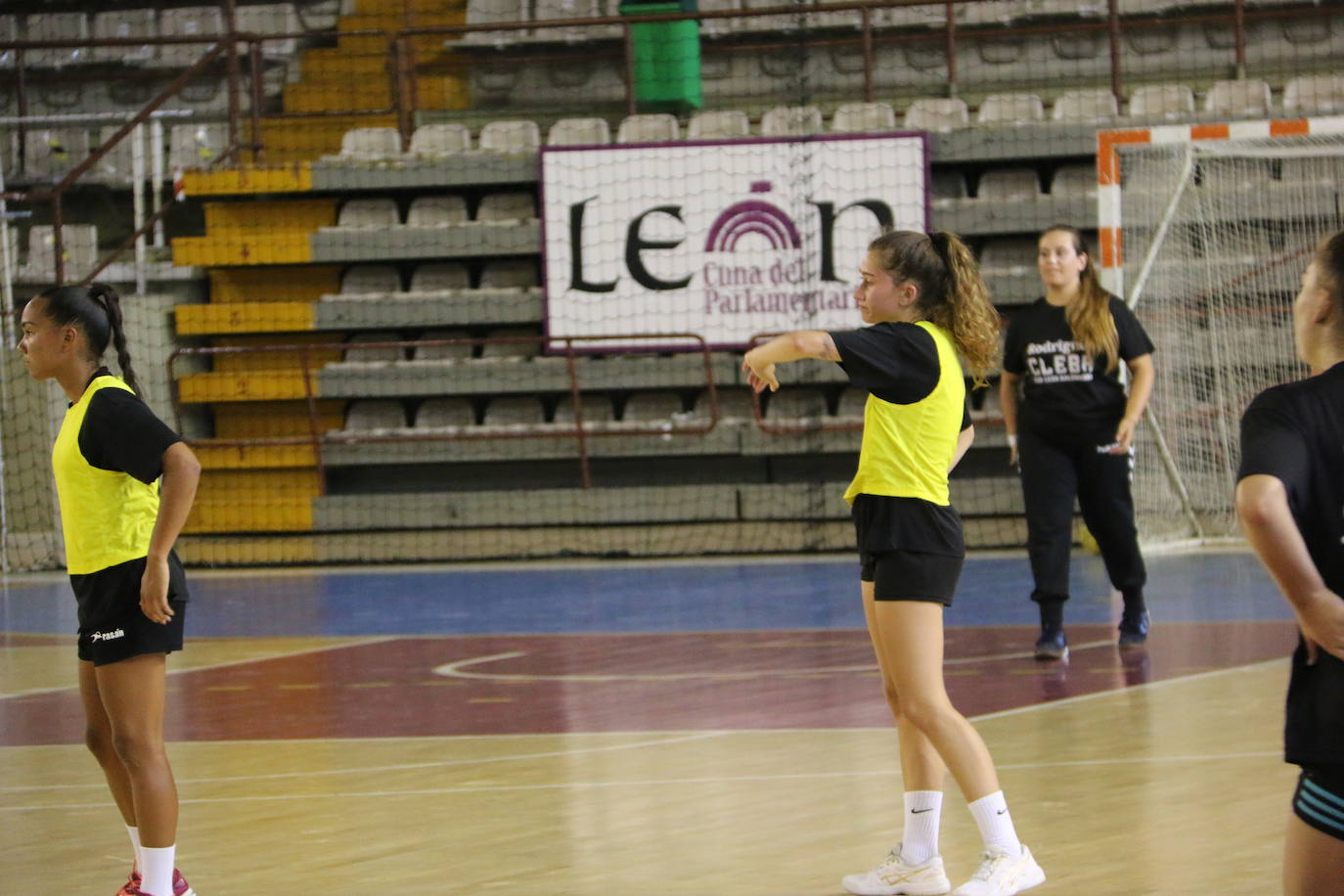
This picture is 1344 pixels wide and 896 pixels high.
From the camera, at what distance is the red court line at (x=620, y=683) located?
6.79m

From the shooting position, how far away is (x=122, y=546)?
410cm

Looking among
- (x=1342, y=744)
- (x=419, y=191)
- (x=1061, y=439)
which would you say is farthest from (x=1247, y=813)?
(x=419, y=191)

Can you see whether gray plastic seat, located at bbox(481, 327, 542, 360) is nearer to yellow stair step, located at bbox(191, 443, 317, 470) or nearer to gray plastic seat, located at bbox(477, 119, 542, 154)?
gray plastic seat, located at bbox(477, 119, 542, 154)

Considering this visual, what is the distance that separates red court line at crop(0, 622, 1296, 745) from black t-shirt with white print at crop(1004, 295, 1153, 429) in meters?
1.15

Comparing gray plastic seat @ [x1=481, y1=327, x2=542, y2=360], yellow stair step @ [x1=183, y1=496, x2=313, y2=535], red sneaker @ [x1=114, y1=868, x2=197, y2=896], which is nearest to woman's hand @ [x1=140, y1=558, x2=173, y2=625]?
red sneaker @ [x1=114, y1=868, x2=197, y2=896]

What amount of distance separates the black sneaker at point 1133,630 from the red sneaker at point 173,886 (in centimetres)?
509

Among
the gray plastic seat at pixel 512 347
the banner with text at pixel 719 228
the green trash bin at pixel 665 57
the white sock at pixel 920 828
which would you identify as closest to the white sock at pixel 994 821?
the white sock at pixel 920 828

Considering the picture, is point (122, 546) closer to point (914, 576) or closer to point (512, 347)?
point (914, 576)

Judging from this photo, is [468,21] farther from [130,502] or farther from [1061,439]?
[130,502]

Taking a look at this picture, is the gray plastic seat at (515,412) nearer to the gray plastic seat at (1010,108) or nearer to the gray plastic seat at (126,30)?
the gray plastic seat at (1010,108)

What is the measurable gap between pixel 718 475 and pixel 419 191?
12.7 ft

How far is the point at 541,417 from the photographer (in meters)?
14.6

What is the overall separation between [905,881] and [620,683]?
3.57 m

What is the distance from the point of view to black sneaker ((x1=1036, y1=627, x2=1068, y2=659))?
7.68 m
